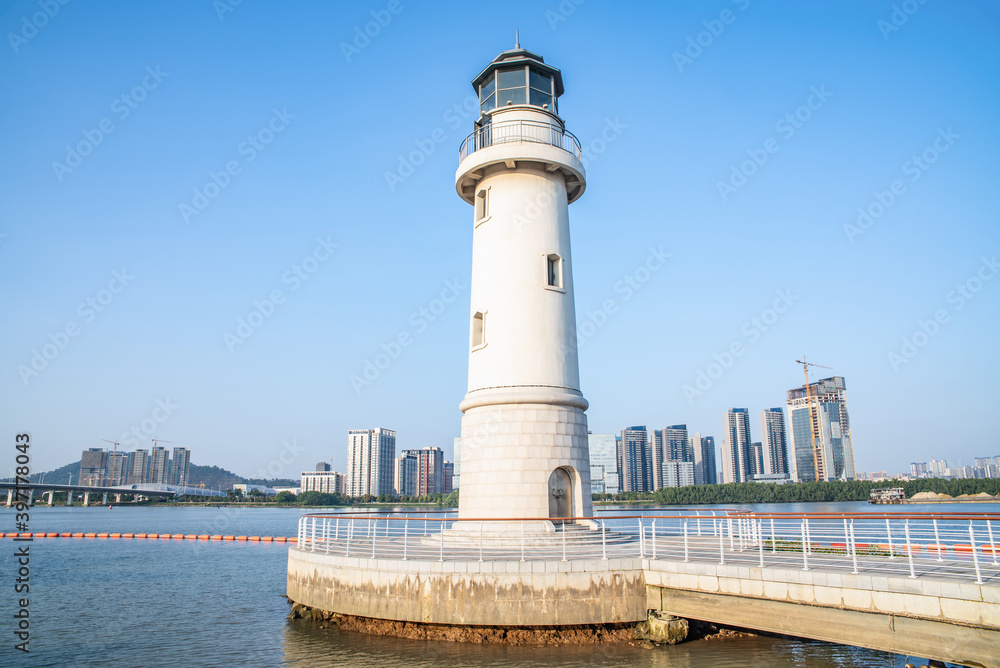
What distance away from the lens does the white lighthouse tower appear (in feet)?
49.4

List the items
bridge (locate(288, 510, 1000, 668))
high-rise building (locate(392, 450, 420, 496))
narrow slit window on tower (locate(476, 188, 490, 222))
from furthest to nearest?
high-rise building (locate(392, 450, 420, 496)) < narrow slit window on tower (locate(476, 188, 490, 222)) < bridge (locate(288, 510, 1000, 668))

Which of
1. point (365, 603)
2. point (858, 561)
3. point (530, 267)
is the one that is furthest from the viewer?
point (530, 267)

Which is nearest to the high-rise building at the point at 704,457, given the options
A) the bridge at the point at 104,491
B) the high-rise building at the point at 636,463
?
the high-rise building at the point at 636,463

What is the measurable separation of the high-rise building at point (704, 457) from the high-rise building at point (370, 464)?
260 feet

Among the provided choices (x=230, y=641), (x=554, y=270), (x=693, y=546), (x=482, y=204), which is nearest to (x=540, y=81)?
(x=482, y=204)

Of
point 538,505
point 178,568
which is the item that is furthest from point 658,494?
point 538,505

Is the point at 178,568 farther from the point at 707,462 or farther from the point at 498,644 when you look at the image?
the point at 707,462

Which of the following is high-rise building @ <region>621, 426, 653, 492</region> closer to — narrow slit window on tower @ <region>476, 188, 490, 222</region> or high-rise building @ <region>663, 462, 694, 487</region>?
high-rise building @ <region>663, 462, 694, 487</region>

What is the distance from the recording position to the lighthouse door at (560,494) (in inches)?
602

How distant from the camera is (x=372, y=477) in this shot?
527 feet

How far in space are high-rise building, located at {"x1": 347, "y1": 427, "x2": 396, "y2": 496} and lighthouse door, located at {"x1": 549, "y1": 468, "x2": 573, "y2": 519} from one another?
150944 millimetres

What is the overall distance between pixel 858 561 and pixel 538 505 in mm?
6412

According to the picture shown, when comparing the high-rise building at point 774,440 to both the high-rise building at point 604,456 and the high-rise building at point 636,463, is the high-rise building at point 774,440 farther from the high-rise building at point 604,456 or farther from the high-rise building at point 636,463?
the high-rise building at point 604,456

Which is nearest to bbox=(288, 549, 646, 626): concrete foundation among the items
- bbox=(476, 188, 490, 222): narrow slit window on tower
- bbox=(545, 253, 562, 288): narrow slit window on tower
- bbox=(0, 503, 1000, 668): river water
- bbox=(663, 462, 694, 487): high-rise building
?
bbox=(0, 503, 1000, 668): river water
